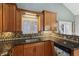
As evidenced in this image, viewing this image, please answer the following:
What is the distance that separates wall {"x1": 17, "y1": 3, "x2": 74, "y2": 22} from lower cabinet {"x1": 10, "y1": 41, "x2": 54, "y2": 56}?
42 centimetres

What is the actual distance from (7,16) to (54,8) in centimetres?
67

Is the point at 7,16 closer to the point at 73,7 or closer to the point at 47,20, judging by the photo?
the point at 47,20

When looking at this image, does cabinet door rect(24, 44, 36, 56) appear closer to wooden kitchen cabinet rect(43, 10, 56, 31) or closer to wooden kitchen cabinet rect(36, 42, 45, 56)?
wooden kitchen cabinet rect(36, 42, 45, 56)

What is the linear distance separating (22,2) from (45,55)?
821 mm

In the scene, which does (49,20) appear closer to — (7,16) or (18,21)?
(18,21)

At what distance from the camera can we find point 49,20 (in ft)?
5.79

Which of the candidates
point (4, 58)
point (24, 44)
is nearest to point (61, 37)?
point (24, 44)

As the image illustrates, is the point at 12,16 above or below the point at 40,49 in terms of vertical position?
above

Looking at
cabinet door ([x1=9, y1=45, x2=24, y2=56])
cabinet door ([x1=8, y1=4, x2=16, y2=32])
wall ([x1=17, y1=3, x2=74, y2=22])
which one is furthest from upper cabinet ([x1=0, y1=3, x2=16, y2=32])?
cabinet door ([x1=9, y1=45, x2=24, y2=56])

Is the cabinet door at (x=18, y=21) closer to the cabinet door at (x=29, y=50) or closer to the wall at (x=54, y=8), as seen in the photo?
the wall at (x=54, y=8)

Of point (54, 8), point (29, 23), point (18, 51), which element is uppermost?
point (54, 8)

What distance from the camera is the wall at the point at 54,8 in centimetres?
172

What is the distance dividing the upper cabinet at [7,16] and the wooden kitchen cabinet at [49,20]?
0.44 m

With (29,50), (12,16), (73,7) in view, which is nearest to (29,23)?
(12,16)
